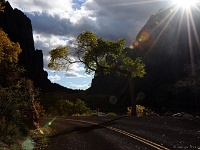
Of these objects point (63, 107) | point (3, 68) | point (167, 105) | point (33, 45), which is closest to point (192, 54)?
point (167, 105)

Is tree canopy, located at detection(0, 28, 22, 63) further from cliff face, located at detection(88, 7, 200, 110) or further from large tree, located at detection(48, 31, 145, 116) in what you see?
cliff face, located at detection(88, 7, 200, 110)

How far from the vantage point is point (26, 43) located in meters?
178

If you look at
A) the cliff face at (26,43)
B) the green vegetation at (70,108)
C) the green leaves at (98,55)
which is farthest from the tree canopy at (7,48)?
the cliff face at (26,43)

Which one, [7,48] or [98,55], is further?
[98,55]

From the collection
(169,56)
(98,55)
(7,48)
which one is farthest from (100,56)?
(169,56)

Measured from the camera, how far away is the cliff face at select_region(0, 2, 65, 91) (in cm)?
16638

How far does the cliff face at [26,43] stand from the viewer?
→ 6550 inches

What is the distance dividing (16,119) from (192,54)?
6100 inches

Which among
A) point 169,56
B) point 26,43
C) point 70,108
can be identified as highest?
point 26,43

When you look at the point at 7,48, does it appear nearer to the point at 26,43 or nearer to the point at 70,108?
the point at 70,108

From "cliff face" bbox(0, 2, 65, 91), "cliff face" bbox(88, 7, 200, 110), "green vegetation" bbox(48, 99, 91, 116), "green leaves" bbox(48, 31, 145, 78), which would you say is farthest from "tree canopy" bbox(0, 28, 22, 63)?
"cliff face" bbox(0, 2, 65, 91)

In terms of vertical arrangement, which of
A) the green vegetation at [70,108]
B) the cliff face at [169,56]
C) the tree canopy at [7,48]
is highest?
the cliff face at [169,56]

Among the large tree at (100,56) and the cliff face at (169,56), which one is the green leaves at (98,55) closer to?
the large tree at (100,56)

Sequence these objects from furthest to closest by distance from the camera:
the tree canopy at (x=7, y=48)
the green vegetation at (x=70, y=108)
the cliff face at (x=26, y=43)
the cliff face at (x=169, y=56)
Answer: the cliff face at (x=26, y=43), the cliff face at (x=169, y=56), the green vegetation at (x=70, y=108), the tree canopy at (x=7, y=48)
